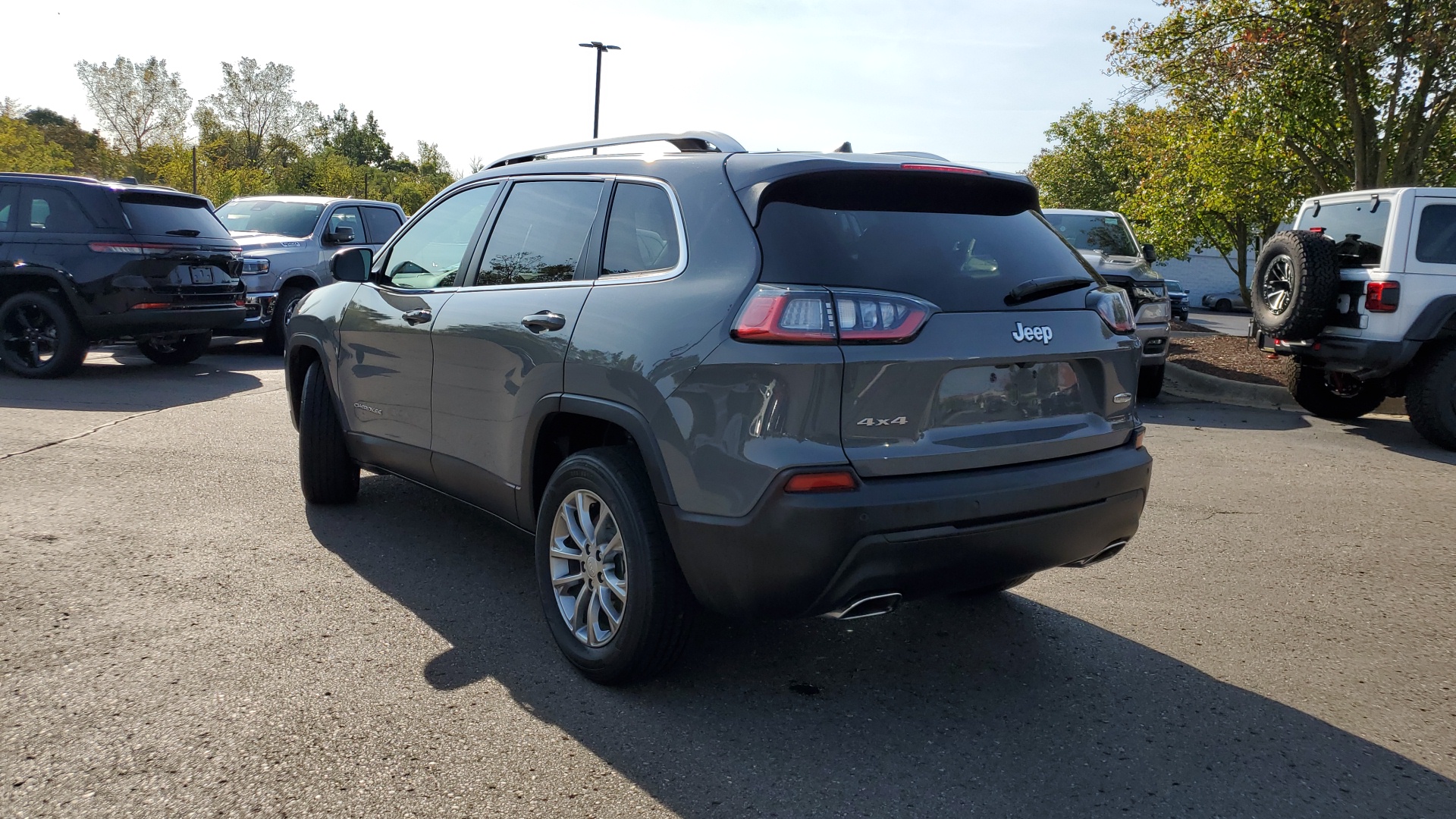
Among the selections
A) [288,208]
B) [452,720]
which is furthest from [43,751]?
[288,208]

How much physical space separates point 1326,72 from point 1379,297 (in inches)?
377

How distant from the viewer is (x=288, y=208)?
13.9m

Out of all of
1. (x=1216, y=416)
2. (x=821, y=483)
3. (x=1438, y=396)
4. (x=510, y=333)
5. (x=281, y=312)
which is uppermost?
(x=510, y=333)

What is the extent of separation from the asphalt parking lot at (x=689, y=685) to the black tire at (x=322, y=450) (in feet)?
0.52

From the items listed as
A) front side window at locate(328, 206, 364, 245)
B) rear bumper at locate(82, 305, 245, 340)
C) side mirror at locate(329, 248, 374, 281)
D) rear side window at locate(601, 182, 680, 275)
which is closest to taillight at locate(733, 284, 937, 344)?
rear side window at locate(601, 182, 680, 275)

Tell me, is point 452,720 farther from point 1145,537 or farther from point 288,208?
point 288,208

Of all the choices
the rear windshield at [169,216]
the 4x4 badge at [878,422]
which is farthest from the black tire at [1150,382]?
the rear windshield at [169,216]

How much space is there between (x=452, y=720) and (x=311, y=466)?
2.74m

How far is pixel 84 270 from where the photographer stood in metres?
10.1

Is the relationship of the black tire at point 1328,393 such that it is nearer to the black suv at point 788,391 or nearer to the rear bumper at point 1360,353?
the rear bumper at point 1360,353

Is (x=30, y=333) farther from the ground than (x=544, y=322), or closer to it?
closer to it

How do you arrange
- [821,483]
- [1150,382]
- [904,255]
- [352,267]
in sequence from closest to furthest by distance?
[821,483] < [904,255] < [352,267] < [1150,382]

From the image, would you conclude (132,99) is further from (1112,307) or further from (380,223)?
(1112,307)

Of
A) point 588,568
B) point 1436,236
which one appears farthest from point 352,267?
point 1436,236
